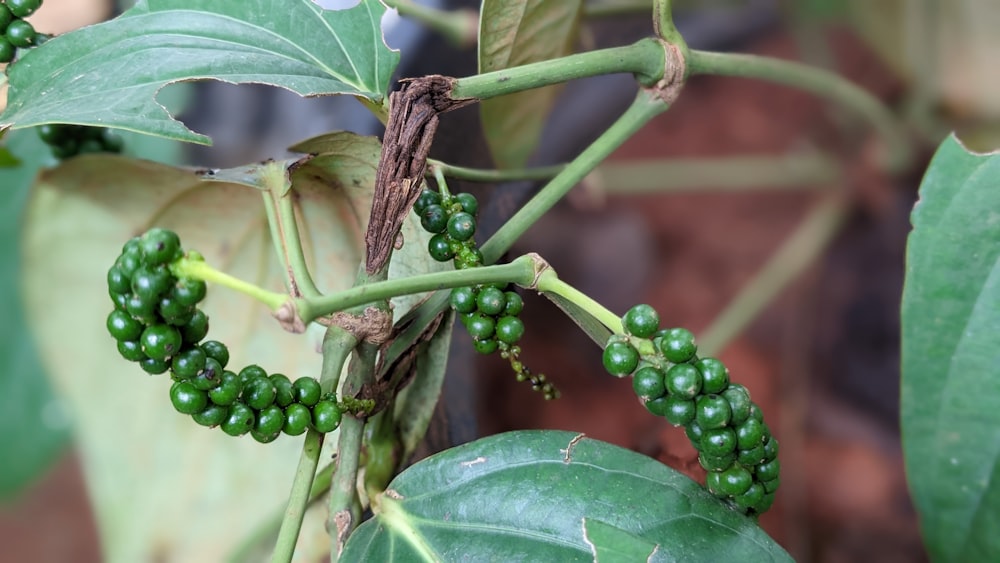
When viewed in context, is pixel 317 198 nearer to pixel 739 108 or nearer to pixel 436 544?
pixel 436 544

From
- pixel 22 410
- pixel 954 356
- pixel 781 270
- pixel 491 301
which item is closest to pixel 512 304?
pixel 491 301

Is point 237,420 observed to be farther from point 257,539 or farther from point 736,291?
point 736,291

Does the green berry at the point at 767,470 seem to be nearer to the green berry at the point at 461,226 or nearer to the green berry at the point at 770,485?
the green berry at the point at 770,485

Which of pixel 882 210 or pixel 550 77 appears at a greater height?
pixel 882 210

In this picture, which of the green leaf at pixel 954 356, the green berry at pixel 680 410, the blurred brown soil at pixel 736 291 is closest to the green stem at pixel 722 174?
the blurred brown soil at pixel 736 291

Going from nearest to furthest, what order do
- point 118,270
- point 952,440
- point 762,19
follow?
point 118,270, point 952,440, point 762,19

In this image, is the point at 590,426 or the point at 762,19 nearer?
the point at 590,426

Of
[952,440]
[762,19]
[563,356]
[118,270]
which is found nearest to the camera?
[118,270]

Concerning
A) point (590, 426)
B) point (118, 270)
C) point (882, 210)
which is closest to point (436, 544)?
point (118, 270)
